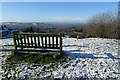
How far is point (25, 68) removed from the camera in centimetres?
605

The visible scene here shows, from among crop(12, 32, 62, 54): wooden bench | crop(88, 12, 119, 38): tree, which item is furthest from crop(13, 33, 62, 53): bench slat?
crop(88, 12, 119, 38): tree

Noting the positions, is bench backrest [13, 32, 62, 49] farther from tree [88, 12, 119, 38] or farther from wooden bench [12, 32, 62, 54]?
tree [88, 12, 119, 38]

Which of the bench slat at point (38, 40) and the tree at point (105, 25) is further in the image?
the tree at point (105, 25)

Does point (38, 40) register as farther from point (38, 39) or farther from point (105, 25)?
point (105, 25)

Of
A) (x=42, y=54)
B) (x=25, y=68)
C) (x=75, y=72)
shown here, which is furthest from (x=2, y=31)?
(x=75, y=72)

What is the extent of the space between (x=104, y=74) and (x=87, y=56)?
1.99 m

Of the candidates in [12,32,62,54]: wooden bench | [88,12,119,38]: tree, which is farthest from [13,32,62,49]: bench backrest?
[88,12,119,38]: tree

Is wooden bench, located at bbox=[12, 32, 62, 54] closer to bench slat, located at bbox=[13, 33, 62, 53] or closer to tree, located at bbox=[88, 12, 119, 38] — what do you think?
bench slat, located at bbox=[13, 33, 62, 53]

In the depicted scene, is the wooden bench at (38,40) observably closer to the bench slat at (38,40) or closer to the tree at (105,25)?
the bench slat at (38,40)

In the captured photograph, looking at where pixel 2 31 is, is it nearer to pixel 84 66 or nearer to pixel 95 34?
pixel 95 34

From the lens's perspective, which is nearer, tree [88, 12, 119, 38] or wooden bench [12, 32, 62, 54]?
wooden bench [12, 32, 62, 54]

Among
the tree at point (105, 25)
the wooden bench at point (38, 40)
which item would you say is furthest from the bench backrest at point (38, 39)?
the tree at point (105, 25)

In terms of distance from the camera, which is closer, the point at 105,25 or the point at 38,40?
the point at 38,40

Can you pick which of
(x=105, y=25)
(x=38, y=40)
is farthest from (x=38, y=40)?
(x=105, y=25)
